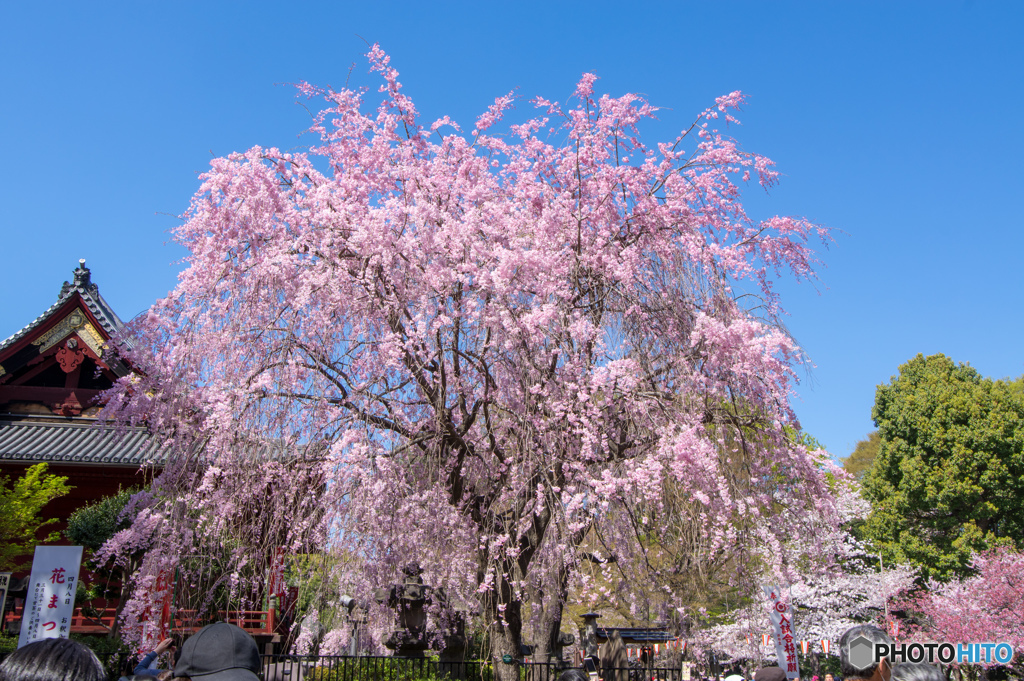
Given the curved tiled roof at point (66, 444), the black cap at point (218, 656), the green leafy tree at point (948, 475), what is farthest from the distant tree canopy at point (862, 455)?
the black cap at point (218, 656)

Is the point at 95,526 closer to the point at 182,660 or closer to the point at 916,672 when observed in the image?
the point at 182,660

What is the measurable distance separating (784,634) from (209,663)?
26.6 ft

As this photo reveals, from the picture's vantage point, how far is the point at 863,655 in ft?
8.83

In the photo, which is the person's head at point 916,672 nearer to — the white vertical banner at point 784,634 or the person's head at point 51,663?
the person's head at point 51,663

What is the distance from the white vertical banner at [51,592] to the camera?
A: 22.9 ft

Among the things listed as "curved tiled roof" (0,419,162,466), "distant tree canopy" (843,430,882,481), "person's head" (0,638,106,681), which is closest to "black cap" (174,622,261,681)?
"person's head" (0,638,106,681)

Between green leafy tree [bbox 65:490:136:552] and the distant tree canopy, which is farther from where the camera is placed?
the distant tree canopy

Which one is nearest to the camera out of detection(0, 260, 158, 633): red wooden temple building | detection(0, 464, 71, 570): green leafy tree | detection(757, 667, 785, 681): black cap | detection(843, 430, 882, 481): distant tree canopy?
detection(757, 667, 785, 681): black cap

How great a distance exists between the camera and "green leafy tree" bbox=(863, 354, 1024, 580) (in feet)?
77.6

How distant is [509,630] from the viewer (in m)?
8.63

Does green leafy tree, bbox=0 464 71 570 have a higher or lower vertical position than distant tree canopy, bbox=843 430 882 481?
lower

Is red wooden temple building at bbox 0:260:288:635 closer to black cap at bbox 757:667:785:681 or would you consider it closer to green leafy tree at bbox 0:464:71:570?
green leafy tree at bbox 0:464:71:570

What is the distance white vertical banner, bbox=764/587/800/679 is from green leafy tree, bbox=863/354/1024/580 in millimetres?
18322

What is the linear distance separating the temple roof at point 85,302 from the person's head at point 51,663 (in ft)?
39.4
